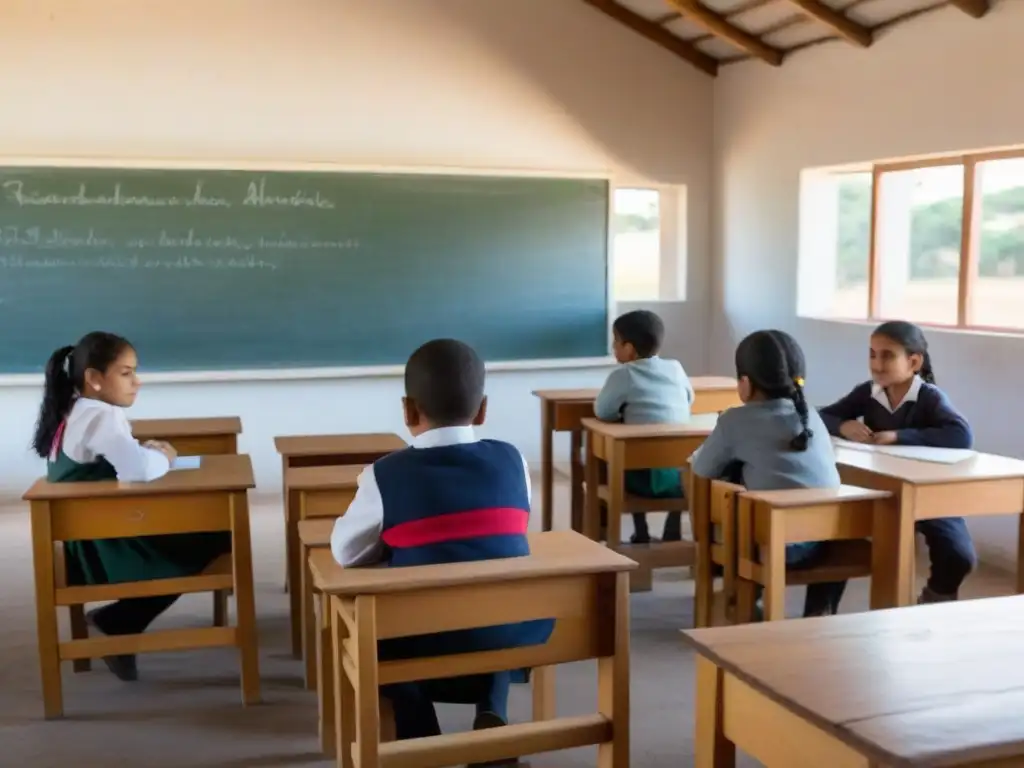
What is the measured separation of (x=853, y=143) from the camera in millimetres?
5465

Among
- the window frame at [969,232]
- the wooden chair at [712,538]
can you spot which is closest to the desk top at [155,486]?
the wooden chair at [712,538]

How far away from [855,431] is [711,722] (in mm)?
2383

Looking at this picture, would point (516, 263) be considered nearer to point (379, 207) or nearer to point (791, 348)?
point (379, 207)

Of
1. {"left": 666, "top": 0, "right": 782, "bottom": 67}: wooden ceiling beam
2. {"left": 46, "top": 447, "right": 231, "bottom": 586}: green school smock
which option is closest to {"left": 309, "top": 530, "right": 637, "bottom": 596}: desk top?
{"left": 46, "top": 447, "right": 231, "bottom": 586}: green school smock

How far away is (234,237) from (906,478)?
409 cm

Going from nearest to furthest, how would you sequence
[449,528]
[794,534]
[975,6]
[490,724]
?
[449,528]
[490,724]
[794,534]
[975,6]

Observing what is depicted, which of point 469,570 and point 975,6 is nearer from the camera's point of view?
point 469,570

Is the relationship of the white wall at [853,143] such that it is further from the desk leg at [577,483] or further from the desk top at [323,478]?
the desk top at [323,478]

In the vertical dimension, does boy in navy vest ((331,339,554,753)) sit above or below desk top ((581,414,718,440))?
above

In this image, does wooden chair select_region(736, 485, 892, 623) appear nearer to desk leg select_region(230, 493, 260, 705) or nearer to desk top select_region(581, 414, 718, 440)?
desk top select_region(581, 414, 718, 440)

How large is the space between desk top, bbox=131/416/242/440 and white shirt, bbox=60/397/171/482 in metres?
0.91

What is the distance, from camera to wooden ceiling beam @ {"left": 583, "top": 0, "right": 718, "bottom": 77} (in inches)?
253

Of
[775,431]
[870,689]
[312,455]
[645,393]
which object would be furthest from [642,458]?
[870,689]

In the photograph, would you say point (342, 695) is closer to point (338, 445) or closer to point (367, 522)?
point (367, 522)
